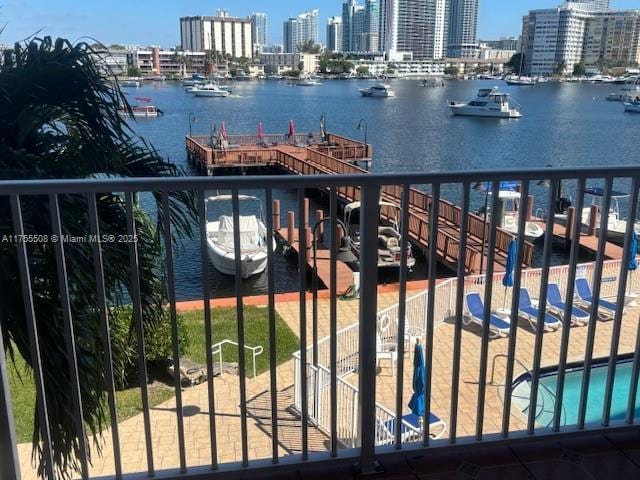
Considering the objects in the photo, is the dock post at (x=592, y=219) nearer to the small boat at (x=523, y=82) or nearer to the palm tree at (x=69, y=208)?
the palm tree at (x=69, y=208)

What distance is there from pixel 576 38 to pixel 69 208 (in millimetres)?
127666

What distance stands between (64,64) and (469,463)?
2.38 m

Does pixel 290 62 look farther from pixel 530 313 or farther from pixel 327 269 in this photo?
pixel 530 313

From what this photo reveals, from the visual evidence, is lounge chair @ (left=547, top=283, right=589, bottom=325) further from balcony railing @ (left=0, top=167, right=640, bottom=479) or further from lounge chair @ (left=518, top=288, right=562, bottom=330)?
balcony railing @ (left=0, top=167, right=640, bottom=479)

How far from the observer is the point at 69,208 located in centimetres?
238

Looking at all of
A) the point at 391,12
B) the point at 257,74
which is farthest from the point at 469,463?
the point at 391,12

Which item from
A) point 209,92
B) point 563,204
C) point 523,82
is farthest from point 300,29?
point 563,204

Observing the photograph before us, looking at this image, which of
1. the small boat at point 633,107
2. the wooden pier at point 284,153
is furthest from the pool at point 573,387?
the small boat at point 633,107

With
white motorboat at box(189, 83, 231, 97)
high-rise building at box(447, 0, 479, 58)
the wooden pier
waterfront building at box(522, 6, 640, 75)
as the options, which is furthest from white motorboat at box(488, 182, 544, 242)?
high-rise building at box(447, 0, 479, 58)

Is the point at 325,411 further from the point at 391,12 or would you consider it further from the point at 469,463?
the point at 391,12

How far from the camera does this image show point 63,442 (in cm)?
226

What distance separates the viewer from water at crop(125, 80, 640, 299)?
20.4 m

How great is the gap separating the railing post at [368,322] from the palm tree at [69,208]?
772 millimetres

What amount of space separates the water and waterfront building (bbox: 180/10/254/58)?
2646 inches
